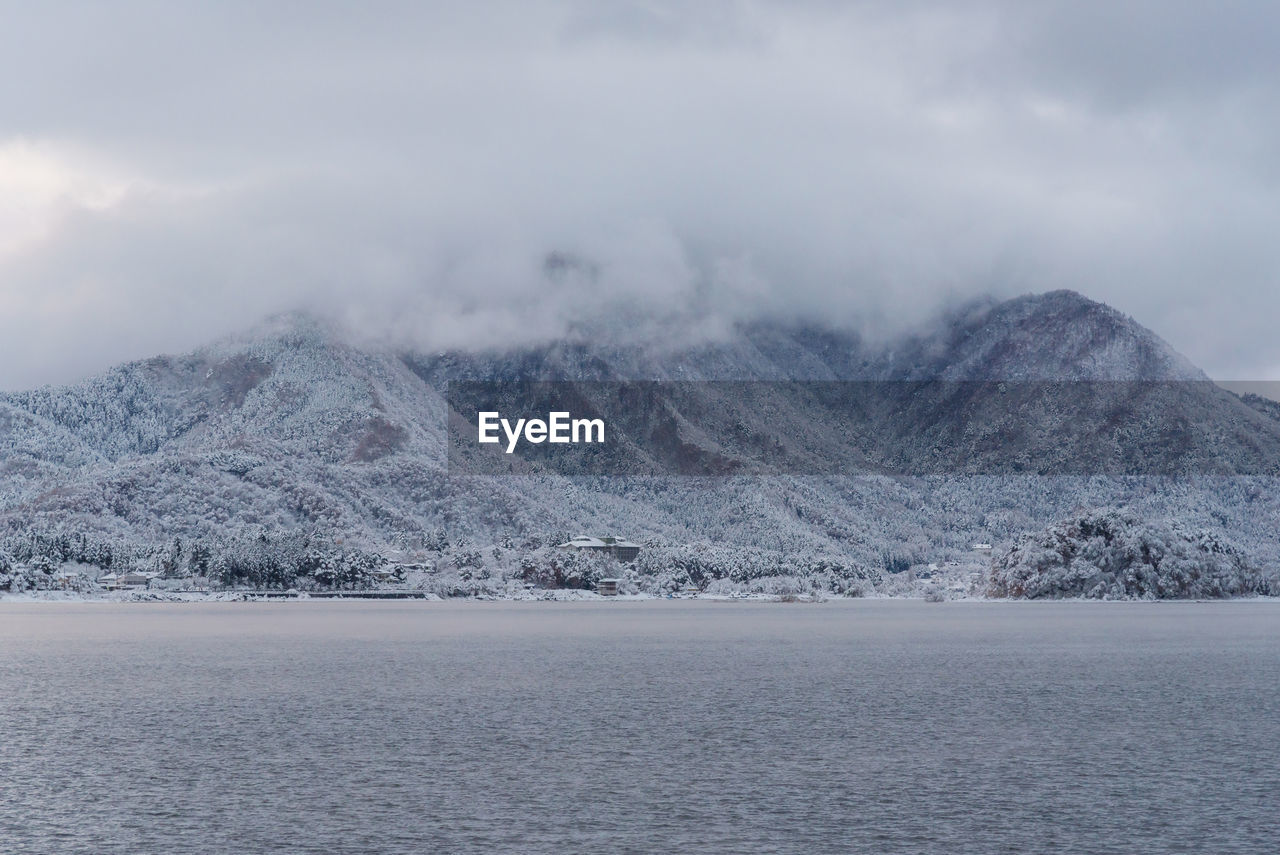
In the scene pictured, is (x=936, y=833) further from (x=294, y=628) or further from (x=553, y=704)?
(x=294, y=628)

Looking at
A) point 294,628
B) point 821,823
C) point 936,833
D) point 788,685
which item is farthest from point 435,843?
point 294,628

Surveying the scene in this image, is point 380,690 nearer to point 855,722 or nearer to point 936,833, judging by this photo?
point 855,722

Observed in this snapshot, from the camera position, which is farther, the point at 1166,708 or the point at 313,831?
the point at 1166,708

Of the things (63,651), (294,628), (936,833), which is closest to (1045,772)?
(936,833)

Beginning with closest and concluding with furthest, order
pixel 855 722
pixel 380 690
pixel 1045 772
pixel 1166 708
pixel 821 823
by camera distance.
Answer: pixel 821 823, pixel 1045 772, pixel 855 722, pixel 1166 708, pixel 380 690

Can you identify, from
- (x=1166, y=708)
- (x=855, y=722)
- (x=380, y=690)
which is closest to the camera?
(x=855, y=722)

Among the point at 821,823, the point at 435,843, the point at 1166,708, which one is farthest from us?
the point at 1166,708
